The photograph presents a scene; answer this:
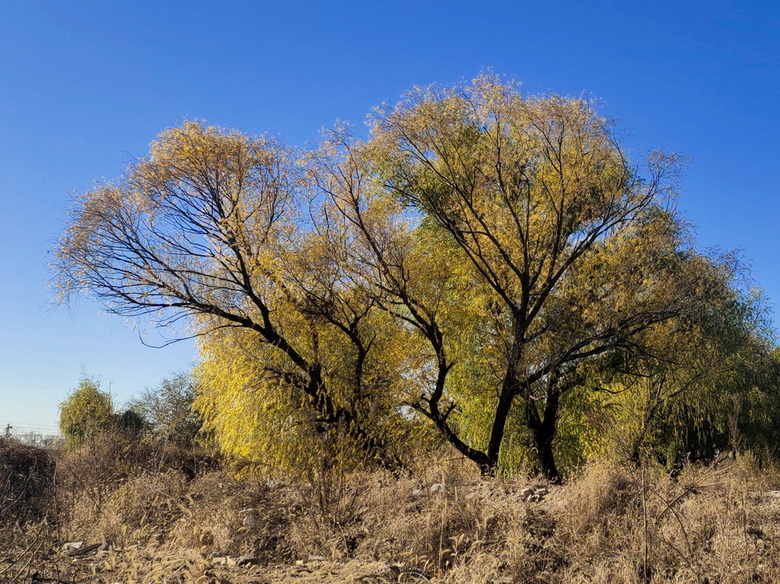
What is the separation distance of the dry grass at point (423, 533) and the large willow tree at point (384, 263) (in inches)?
186

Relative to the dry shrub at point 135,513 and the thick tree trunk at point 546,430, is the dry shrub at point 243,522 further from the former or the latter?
the thick tree trunk at point 546,430

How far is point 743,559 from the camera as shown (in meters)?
6.88

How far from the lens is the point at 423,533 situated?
25.1 ft

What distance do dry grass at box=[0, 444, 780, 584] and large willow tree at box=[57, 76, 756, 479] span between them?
472 cm

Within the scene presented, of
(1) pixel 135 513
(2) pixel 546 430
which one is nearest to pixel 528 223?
(2) pixel 546 430

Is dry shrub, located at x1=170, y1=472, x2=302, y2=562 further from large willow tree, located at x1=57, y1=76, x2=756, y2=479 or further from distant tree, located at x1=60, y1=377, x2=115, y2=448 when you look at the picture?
distant tree, located at x1=60, y1=377, x2=115, y2=448

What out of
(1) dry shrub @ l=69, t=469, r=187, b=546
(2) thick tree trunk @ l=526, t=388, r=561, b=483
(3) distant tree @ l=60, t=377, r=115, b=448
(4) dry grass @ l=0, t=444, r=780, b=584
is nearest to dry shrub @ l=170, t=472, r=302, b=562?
(4) dry grass @ l=0, t=444, r=780, b=584

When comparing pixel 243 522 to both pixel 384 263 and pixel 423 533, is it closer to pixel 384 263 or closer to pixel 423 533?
pixel 423 533

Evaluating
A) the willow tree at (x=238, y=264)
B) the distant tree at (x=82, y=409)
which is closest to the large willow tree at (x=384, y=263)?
the willow tree at (x=238, y=264)

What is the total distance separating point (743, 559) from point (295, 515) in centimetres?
536

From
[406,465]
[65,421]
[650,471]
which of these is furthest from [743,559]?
[65,421]

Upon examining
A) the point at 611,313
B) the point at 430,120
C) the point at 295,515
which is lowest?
the point at 295,515

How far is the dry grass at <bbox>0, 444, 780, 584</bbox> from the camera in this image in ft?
20.4

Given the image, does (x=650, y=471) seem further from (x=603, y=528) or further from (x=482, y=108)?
(x=482, y=108)
